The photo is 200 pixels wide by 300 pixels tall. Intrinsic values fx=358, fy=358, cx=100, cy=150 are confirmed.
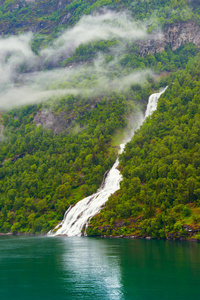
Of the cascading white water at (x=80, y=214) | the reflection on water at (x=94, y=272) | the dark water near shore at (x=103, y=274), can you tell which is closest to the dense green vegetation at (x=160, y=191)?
the cascading white water at (x=80, y=214)

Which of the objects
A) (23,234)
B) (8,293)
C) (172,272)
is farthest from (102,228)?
(8,293)

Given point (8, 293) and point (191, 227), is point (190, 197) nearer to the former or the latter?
point (191, 227)

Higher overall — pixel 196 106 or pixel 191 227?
pixel 196 106

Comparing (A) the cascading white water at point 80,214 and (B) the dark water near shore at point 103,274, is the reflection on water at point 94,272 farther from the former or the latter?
(A) the cascading white water at point 80,214

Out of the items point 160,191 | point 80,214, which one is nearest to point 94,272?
point 160,191

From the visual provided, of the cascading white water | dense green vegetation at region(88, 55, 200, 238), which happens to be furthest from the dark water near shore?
the cascading white water

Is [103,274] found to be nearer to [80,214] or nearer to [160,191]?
[160,191]

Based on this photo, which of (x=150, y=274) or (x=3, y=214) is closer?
(x=150, y=274)

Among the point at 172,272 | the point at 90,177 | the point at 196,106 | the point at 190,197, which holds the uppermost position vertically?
the point at 196,106
